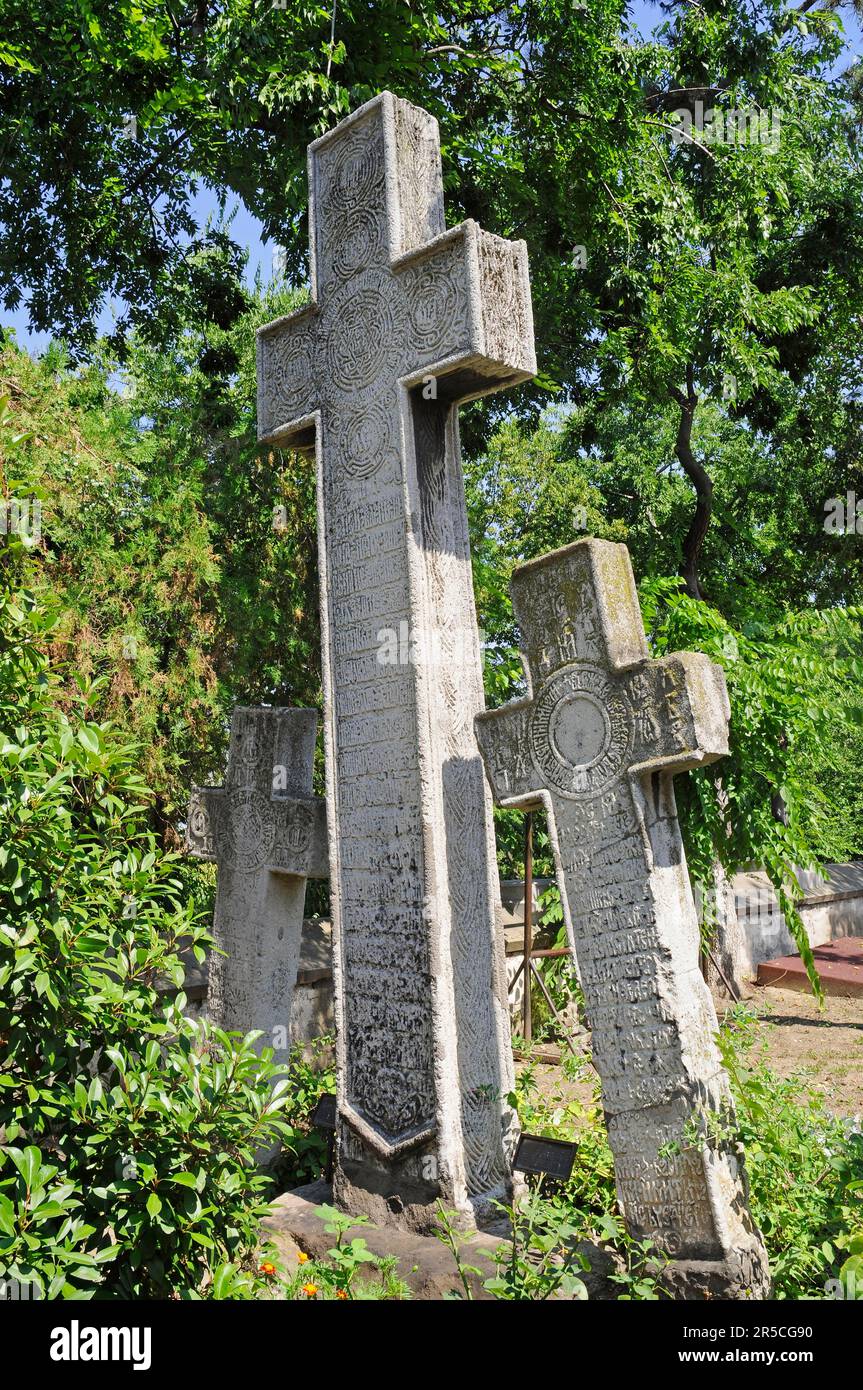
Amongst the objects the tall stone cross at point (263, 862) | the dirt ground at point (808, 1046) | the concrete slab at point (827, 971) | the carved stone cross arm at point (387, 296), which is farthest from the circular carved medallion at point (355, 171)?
the concrete slab at point (827, 971)

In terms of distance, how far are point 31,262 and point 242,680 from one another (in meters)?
3.61

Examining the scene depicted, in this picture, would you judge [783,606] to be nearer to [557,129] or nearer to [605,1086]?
[557,129]

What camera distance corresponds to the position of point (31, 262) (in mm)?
8234

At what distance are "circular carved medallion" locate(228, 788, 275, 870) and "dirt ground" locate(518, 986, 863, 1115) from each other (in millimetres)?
1724

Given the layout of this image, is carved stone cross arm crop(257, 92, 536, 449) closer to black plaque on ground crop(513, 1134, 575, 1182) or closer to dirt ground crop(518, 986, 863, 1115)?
black plaque on ground crop(513, 1134, 575, 1182)

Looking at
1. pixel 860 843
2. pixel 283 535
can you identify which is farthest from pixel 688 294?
pixel 860 843

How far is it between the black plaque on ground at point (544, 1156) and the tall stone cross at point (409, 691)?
0.22m

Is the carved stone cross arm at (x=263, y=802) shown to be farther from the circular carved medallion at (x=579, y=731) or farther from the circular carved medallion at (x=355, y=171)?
the circular carved medallion at (x=355, y=171)

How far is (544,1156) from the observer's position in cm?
360

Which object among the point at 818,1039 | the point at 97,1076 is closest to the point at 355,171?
the point at 97,1076

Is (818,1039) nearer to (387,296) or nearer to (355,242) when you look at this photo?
(387,296)

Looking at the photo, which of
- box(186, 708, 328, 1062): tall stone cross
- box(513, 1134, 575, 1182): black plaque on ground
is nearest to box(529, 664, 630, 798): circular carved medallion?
box(513, 1134, 575, 1182): black plaque on ground

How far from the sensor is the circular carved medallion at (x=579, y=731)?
3570 millimetres

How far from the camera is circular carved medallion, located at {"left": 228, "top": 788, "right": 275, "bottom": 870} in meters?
5.06
